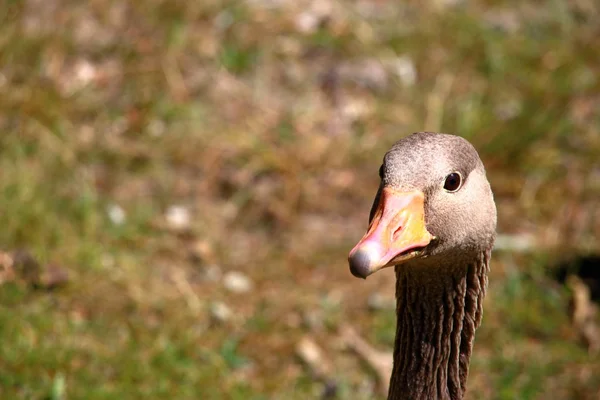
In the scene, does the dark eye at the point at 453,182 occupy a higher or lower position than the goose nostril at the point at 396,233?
higher

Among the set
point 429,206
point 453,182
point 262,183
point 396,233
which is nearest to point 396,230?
point 396,233

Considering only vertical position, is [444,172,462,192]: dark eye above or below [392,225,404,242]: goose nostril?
above

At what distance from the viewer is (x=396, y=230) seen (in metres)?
2.52

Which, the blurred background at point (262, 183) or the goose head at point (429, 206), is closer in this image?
the goose head at point (429, 206)

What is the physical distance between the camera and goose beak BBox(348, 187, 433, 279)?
2439 millimetres

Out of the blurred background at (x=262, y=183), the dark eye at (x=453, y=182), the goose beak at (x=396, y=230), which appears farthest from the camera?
the blurred background at (x=262, y=183)

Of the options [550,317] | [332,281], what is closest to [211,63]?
[332,281]

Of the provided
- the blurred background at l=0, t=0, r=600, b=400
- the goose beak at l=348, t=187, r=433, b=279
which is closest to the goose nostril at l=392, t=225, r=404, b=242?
the goose beak at l=348, t=187, r=433, b=279

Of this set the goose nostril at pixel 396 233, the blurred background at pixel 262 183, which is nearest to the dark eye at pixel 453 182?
the goose nostril at pixel 396 233

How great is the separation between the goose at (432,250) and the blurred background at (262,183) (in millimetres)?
1328

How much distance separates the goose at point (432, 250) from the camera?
2535 millimetres

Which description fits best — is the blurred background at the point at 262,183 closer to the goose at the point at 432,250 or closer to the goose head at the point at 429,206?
the goose at the point at 432,250

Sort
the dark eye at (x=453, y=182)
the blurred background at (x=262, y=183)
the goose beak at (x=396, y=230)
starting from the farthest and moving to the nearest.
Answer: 1. the blurred background at (x=262, y=183)
2. the dark eye at (x=453, y=182)
3. the goose beak at (x=396, y=230)

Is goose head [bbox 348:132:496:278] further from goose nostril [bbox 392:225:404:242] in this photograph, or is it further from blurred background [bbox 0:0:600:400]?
blurred background [bbox 0:0:600:400]
